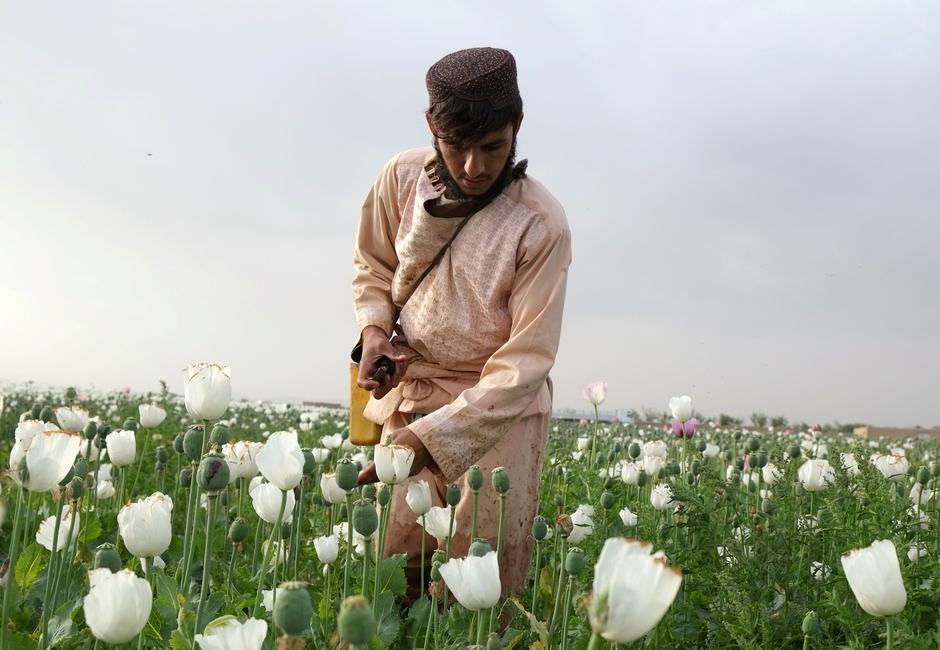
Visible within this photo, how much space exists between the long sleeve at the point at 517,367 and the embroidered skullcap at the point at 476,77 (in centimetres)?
56

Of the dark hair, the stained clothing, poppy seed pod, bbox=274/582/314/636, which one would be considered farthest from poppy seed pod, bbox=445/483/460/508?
poppy seed pod, bbox=274/582/314/636

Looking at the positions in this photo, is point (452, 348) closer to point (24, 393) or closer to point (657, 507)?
point (657, 507)

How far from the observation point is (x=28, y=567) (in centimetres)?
252

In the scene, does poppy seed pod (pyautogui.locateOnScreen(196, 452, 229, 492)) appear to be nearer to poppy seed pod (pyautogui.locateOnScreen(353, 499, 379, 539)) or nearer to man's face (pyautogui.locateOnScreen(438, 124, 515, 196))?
poppy seed pod (pyautogui.locateOnScreen(353, 499, 379, 539))

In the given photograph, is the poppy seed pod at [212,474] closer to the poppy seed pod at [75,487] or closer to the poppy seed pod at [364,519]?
the poppy seed pod at [364,519]

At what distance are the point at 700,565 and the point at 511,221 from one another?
1.37 m

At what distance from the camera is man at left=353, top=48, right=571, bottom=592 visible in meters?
2.90

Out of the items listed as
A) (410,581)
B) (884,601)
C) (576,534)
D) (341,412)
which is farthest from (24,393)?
(884,601)

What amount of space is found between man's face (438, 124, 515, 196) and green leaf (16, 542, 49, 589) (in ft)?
5.85

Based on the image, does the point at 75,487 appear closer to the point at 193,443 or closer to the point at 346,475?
the point at 193,443

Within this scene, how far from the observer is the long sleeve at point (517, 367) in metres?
2.82

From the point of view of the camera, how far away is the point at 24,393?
39.6 ft

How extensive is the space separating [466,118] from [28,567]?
74.3 inches

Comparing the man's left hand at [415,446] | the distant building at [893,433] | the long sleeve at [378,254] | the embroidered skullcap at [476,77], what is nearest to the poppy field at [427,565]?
the man's left hand at [415,446]
